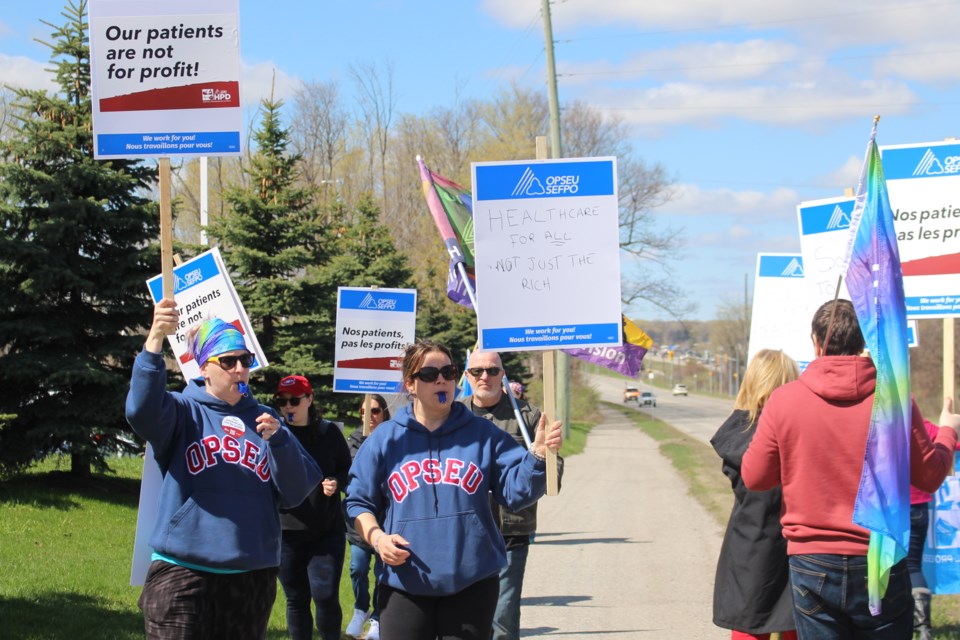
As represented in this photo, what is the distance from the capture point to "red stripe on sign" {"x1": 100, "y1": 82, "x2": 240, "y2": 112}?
5.95 metres

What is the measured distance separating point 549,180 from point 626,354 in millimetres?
7098

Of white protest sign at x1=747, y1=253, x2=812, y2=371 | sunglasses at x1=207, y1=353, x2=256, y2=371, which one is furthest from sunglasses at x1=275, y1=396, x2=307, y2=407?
white protest sign at x1=747, y1=253, x2=812, y2=371

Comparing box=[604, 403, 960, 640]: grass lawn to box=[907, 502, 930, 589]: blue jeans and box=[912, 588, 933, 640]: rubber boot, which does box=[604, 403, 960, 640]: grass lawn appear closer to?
box=[912, 588, 933, 640]: rubber boot

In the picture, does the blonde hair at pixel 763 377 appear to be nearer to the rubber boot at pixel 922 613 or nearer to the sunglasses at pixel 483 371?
the sunglasses at pixel 483 371

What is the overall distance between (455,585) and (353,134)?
50.3 metres

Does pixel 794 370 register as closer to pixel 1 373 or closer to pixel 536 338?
pixel 536 338

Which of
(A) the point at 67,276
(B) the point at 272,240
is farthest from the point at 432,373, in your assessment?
(B) the point at 272,240

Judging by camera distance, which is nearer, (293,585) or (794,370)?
(794,370)

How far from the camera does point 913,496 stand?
6.66 metres

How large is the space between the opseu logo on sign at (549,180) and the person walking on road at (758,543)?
1.23 meters

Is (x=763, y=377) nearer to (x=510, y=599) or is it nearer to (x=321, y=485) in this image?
(x=510, y=599)

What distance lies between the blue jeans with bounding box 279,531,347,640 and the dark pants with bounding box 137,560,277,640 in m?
2.35

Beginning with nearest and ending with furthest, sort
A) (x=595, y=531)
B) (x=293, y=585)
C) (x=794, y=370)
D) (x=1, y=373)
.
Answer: (x=794, y=370)
(x=293, y=585)
(x=1, y=373)
(x=595, y=531)

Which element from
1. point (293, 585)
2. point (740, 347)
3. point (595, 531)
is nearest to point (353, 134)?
point (595, 531)
